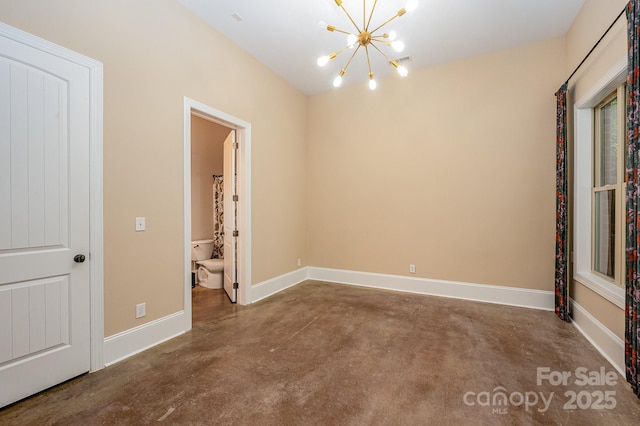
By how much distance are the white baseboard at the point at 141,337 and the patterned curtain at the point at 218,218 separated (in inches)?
105

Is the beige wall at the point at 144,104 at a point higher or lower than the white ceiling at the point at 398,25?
lower

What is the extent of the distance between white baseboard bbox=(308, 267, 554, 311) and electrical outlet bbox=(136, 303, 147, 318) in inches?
116

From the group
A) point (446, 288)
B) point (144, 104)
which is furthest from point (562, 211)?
point (144, 104)

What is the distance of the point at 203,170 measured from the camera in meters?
5.70

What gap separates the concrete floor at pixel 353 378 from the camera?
1706mm

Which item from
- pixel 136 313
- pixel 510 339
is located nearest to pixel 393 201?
pixel 510 339

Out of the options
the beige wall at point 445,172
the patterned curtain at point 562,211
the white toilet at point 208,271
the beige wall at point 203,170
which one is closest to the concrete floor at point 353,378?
the patterned curtain at point 562,211

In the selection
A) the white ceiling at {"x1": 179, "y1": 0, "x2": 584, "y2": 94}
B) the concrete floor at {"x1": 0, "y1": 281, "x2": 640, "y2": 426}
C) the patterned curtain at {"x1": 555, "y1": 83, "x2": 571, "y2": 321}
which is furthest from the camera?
the patterned curtain at {"x1": 555, "y1": 83, "x2": 571, "y2": 321}

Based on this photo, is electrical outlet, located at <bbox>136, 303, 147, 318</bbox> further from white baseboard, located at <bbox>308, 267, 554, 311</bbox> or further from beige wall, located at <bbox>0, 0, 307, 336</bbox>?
Answer: white baseboard, located at <bbox>308, 267, 554, 311</bbox>

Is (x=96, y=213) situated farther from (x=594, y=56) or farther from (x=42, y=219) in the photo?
(x=594, y=56)

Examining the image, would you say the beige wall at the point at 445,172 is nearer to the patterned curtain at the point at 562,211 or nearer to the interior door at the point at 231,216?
the patterned curtain at the point at 562,211

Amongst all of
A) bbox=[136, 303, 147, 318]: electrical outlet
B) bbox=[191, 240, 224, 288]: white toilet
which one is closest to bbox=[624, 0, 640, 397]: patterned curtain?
bbox=[136, 303, 147, 318]: electrical outlet

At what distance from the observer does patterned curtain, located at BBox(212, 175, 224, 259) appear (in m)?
5.46

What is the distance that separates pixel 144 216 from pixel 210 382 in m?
1.53
